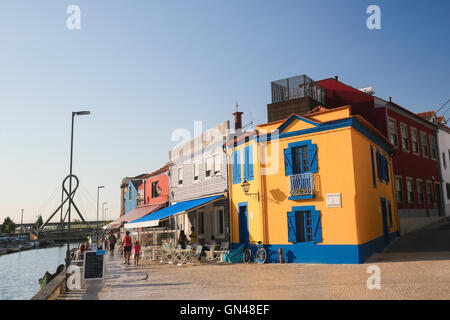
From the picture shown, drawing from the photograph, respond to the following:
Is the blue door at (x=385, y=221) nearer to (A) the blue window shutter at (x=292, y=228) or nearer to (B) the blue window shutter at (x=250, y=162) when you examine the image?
(A) the blue window shutter at (x=292, y=228)

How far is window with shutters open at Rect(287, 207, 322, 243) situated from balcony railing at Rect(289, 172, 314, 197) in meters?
0.66

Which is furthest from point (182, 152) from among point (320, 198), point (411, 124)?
point (411, 124)

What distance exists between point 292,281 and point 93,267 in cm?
614

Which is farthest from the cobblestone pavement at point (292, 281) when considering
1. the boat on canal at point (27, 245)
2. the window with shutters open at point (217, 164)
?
the boat on canal at point (27, 245)

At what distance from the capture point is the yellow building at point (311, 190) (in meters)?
14.5

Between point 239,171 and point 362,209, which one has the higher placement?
point 239,171

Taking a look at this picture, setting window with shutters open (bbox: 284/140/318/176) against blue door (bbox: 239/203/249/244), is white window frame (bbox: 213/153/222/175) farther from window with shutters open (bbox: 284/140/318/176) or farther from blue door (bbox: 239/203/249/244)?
window with shutters open (bbox: 284/140/318/176)

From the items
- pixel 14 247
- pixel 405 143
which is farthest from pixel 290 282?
pixel 14 247

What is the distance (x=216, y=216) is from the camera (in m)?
20.5

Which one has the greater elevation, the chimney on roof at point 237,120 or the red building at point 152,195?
the chimney on roof at point 237,120

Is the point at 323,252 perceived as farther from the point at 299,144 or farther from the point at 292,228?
the point at 299,144

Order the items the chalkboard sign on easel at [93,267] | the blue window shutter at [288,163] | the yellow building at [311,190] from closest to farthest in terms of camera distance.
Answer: the chalkboard sign on easel at [93,267] → the yellow building at [311,190] → the blue window shutter at [288,163]
